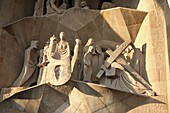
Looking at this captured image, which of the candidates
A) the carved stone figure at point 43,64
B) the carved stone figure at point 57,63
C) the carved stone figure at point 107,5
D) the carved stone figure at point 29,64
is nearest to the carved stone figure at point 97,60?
the carved stone figure at point 57,63

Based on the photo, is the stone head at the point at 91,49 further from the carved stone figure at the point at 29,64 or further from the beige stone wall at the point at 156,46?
the carved stone figure at the point at 29,64

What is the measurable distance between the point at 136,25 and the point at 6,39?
2622 millimetres

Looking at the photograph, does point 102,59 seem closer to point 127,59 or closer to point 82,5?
point 127,59

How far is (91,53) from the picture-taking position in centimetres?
736

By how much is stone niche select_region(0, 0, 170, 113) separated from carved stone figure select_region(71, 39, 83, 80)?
5.0 inches

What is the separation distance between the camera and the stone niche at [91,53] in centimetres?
679

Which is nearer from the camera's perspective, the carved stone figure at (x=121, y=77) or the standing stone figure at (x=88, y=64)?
the carved stone figure at (x=121, y=77)

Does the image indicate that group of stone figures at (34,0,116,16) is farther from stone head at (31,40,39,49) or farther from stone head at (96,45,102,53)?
stone head at (96,45,102,53)

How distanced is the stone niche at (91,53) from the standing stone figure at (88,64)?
0.13 m

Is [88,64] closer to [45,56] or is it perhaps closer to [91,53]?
[91,53]

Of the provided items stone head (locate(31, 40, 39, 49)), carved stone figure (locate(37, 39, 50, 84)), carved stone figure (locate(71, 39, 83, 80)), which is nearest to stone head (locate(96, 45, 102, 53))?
carved stone figure (locate(71, 39, 83, 80))

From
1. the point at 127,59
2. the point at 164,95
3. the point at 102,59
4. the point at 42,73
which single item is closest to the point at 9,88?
the point at 42,73

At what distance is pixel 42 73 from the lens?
7320 mm

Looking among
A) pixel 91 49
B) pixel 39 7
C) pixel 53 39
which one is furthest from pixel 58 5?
pixel 91 49
